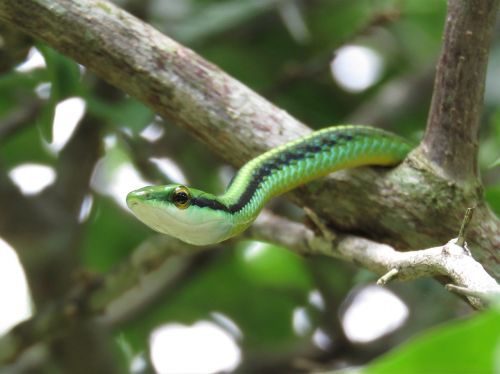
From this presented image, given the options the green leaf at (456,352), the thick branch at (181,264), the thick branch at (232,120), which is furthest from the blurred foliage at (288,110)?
the green leaf at (456,352)

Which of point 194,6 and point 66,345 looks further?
→ point 194,6

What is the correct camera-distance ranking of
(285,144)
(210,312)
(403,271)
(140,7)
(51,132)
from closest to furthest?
(403,271) → (285,144) → (51,132) → (140,7) → (210,312)

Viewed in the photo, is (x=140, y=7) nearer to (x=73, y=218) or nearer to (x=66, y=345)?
(x=73, y=218)

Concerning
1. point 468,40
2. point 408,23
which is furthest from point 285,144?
point 408,23

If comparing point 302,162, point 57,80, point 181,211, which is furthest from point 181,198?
point 57,80

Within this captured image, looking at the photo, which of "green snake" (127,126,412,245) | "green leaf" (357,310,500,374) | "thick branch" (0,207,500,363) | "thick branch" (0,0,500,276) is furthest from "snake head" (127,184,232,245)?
"green leaf" (357,310,500,374)

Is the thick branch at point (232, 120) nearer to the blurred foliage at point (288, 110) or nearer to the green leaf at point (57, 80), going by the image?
the green leaf at point (57, 80)
